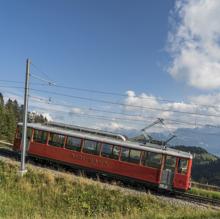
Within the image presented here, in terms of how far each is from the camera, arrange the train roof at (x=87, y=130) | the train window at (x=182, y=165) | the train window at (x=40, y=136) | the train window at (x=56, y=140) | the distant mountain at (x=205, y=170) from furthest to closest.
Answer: the distant mountain at (x=205, y=170), the train window at (x=40, y=136), the train window at (x=56, y=140), the train roof at (x=87, y=130), the train window at (x=182, y=165)

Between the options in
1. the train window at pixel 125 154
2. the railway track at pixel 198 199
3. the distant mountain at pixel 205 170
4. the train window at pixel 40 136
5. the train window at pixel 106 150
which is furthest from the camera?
the distant mountain at pixel 205 170

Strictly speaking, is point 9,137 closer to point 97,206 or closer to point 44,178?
point 44,178

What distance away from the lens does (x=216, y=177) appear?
99.7m

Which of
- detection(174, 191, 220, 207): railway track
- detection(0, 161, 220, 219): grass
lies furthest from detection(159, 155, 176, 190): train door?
detection(0, 161, 220, 219): grass

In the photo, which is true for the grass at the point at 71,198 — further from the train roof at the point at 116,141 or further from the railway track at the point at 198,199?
the train roof at the point at 116,141

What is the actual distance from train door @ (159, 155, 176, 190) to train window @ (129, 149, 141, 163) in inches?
67.1

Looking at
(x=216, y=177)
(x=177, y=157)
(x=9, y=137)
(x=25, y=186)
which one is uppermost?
(x=177, y=157)

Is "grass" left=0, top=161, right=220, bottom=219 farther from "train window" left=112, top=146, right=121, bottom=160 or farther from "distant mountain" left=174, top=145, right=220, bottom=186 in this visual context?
"distant mountain" left=174, top=145, right=220, bottom=186

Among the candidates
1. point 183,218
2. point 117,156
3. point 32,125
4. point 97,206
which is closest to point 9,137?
point 32,125

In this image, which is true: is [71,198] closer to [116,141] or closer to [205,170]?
[116,141]

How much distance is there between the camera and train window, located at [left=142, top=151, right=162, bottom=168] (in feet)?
73.9

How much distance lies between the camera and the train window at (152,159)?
73.9ft

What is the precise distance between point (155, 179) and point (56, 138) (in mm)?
7866

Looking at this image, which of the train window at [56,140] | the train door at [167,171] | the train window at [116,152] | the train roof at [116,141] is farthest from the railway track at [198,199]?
the train window at [56,140]
